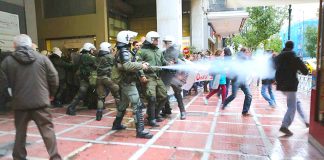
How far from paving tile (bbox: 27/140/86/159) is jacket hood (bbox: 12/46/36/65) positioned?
161 cm

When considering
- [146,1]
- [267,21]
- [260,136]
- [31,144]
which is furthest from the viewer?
[267,21]

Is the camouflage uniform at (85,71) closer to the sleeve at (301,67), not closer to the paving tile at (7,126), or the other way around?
the paving tile at (7,126)

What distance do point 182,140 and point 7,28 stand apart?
7682 mm

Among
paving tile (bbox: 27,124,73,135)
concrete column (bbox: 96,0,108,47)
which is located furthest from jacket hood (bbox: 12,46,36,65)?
concrete column (bbox: 96,0,108,47)

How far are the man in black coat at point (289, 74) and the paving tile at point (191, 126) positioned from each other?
60.2 inches

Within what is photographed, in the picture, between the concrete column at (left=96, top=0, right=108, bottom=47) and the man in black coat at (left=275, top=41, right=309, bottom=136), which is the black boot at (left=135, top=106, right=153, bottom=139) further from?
the concrete column at (left=96, top=0, right=108, bottom=47)

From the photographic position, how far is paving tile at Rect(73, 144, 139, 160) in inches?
167

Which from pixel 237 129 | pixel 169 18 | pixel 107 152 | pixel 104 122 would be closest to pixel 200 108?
pixel 237 129

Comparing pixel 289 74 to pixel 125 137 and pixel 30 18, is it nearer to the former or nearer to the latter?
pixel 125 137

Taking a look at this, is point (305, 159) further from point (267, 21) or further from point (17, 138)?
point (267, 21)

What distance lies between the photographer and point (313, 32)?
4138cm

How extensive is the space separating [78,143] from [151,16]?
1518 centimetres

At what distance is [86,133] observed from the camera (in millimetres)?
5586


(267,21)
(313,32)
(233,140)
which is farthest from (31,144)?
(313,32)
